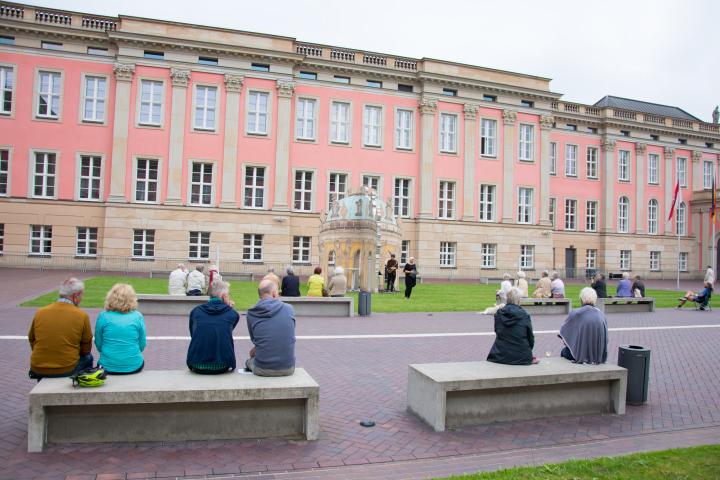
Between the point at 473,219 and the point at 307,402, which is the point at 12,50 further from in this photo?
the point at 307,402

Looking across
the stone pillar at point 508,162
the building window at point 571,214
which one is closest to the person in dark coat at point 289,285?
the stone pillar at point 508,162

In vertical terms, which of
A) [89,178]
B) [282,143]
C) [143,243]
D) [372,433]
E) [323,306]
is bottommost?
[372,433]

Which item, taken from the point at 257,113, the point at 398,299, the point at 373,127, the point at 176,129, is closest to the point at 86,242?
the point at 176,129

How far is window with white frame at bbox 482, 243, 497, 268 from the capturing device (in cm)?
4138

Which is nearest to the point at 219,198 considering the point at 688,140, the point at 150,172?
the point at 150,172

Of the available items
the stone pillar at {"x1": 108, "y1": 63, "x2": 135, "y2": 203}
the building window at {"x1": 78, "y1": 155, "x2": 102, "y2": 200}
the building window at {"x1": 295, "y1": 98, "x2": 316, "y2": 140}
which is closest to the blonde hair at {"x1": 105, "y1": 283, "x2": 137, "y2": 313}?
the stone pillar at {"x1": 108, "y1": 63, "x2": 135, "y2": 203}

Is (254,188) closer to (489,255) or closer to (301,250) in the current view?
(301,250)

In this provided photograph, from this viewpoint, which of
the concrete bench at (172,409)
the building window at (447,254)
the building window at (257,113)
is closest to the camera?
the concrete bench at (172,409)

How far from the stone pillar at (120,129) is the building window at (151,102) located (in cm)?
89

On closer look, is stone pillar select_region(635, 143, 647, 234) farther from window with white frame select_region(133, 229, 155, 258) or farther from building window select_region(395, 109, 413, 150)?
window with white frame select_region(133, 229, 155, 258)

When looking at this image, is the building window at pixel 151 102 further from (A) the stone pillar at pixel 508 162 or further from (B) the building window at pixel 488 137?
(A) the stone pillar at pixel 508 162

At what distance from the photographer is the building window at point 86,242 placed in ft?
109

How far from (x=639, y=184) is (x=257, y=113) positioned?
36.3m

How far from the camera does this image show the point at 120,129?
1316 inches
